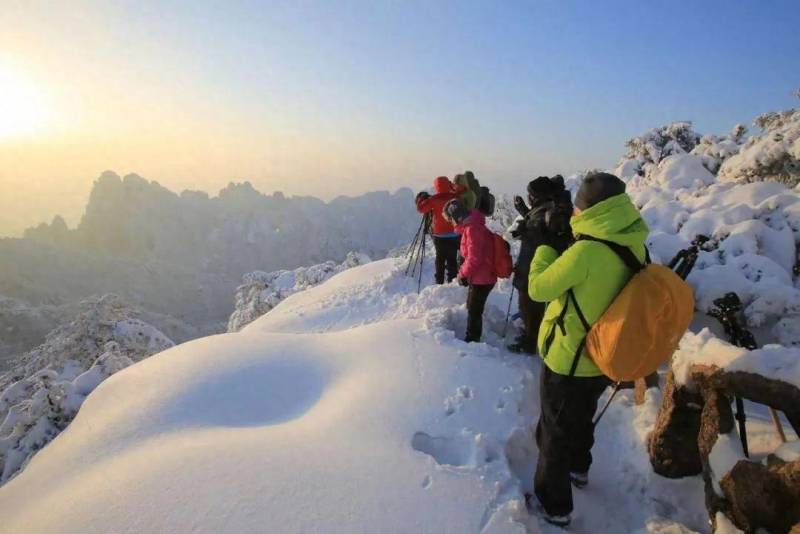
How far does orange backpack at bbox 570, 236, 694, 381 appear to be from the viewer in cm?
282

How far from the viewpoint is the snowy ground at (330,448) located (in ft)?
10.6

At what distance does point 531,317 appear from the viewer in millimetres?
5617

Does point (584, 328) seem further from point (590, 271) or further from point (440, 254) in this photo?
point (440, 254)

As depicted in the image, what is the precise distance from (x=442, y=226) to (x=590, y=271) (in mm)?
6038

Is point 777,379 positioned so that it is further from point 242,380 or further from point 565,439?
point 242,380

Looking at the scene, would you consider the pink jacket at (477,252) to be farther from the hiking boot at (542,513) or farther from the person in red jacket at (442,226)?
the person in red jacket at (442,226)

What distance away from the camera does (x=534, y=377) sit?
17.1 ft

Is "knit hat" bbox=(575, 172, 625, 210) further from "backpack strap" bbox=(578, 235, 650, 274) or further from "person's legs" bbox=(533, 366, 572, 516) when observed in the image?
"person's legs" bbox=(533, 366, 572, 516)

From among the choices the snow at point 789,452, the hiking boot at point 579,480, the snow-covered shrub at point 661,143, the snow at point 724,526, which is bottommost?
the hiking boot at point 579,480

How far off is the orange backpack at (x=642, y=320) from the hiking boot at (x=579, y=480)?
1422 mm

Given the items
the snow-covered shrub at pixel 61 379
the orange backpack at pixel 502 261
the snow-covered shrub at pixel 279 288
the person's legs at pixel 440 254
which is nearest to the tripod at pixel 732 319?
the orange backpack at pixel 502 261

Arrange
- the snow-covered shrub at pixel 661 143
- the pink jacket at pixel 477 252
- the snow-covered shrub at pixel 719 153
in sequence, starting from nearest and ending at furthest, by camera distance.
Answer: the pink jacket at pixel 477 252 → the snow-covered shrub at pixel 719 153 → the snow-covered shrub at pixel 661 143

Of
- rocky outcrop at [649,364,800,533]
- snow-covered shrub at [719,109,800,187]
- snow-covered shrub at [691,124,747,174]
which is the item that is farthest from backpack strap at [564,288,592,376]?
snow-covered shrub at [691,124,747,174]

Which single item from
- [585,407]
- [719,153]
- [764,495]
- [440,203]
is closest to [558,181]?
[585,407]
